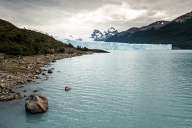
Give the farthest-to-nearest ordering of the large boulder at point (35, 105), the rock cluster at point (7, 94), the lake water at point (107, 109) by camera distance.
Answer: the rock cluster at point (7, 94)
the large boulder at point (35, 105)
the lake water at point (107, 109)

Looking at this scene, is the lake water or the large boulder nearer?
the lake water

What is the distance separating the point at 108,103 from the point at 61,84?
18.3 metres

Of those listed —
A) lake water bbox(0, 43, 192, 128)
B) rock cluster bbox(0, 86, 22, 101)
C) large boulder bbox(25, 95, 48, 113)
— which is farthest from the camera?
rock cluster bbox(0, 86, 22, 101)

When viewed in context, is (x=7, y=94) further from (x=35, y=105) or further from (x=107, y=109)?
(x=107, y=109)

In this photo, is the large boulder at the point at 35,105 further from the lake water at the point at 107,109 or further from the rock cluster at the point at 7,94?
the rock cluster at the point at 7,94

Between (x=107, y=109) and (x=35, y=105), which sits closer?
(x=35, y=105)

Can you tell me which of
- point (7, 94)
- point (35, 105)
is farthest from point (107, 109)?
point (7, 94)

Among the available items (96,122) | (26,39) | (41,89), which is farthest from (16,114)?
(26,39)

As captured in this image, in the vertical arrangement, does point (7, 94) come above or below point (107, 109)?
above

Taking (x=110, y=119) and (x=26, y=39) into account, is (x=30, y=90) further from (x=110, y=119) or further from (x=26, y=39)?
(x=26, y=39)

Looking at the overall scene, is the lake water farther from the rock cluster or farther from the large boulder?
the rock cluster

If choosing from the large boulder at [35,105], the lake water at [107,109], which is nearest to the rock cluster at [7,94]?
the lake water at [107,109]

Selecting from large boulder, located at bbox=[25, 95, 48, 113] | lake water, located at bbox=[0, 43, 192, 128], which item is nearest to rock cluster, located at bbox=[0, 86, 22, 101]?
lake water, located at bbox=[0, 43, 192, 128]

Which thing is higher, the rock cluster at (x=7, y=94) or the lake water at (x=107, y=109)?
the rock cluster at (x=7, y=94)
